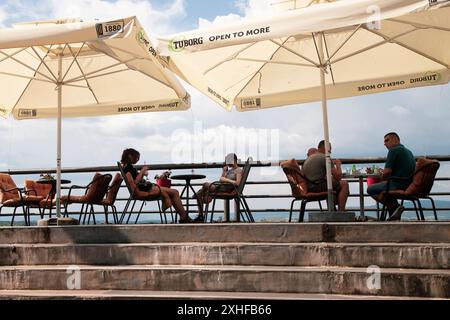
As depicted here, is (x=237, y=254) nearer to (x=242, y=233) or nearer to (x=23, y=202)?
(x=242, y=233)

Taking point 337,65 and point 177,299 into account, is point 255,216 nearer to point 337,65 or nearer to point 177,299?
point 337,65

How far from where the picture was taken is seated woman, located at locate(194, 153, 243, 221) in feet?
25.3

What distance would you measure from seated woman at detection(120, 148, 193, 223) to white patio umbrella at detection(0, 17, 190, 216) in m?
0.92

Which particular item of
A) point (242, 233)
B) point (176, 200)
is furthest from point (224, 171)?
point (242, 233)

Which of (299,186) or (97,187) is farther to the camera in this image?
(97,187)

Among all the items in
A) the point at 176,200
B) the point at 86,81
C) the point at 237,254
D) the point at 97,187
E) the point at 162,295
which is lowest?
the point at 162,295

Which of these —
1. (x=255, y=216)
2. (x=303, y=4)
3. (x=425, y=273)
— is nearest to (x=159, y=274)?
(x=425, y=273)

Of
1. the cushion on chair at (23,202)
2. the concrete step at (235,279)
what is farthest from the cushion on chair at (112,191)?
the concrete step at (235,279)

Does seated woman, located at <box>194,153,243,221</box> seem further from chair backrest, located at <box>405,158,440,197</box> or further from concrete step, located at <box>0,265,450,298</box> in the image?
concrete step, located at <box>0,265,450,298</box>

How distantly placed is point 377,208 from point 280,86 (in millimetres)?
2425

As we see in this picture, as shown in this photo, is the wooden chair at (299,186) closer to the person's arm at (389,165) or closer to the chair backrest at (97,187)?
the person's arm at (389,165)

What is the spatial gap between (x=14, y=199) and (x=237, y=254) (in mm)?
4577

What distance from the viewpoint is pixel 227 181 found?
7.78 m
